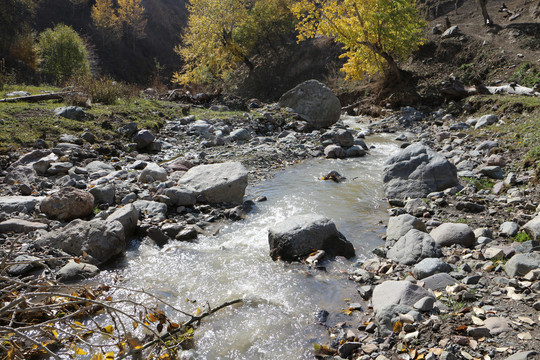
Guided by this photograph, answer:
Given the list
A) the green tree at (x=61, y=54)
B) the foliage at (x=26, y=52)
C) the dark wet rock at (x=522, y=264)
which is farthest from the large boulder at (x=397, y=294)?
the foliage at (x=26, y=52)

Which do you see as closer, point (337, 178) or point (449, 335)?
point (449, 335)

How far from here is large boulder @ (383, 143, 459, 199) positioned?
7.69 metres

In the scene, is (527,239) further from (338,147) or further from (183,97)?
(183,97)

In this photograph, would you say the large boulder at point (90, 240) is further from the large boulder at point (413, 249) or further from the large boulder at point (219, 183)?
the large boulder at point (413, 249)

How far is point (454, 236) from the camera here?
5.36 metres

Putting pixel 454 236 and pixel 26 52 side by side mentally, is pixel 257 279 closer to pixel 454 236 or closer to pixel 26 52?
pixel 454 236

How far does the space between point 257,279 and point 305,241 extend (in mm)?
994

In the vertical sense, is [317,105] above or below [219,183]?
below

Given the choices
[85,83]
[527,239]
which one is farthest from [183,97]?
[527,239]

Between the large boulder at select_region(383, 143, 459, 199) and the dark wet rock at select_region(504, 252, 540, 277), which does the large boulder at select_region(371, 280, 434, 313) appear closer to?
the dark wet rock at select_region(504, 252, 540, 277)

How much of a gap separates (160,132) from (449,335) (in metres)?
11.8

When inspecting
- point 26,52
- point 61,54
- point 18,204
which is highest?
point 26,52

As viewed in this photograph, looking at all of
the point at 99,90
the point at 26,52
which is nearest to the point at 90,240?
the point at 99,90

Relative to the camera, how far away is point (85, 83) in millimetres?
15070
